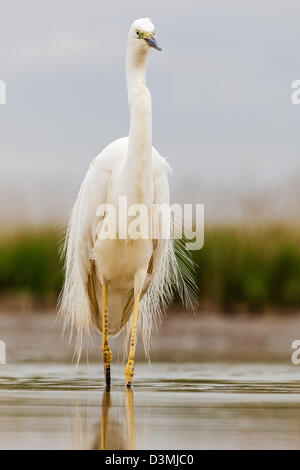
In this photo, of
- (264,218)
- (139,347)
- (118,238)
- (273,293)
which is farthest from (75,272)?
(264,218)

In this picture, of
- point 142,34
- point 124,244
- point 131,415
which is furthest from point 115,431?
point 142,34

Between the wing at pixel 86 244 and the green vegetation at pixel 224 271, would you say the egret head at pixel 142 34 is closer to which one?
the wing at pixel 86 244

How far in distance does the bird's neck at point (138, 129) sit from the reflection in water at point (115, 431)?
77.1 inches

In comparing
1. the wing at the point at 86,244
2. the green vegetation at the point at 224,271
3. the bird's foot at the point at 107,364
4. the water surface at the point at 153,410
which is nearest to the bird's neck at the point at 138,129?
the wing at the point at 86,244

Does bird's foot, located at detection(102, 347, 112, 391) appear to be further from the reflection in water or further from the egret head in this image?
the egret head

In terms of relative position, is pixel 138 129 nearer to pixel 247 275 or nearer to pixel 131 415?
pixel 131 415

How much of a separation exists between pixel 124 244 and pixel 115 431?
3.28 metres

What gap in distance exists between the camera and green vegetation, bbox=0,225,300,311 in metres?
15.4

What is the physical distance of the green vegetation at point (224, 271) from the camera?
15.4 metres

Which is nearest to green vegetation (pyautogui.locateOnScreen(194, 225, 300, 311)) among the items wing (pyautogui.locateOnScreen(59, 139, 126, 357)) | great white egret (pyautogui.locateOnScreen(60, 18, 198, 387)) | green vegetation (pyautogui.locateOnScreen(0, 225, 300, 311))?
green vegetation (pyautogui.locateOnScreen(0, 225, 300, 311))

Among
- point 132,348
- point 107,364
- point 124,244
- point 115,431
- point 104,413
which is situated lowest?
point 115,431

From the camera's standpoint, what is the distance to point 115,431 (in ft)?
19.1

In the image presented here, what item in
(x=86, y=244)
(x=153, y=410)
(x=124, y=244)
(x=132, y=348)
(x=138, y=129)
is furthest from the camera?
(x=86, y=244)
